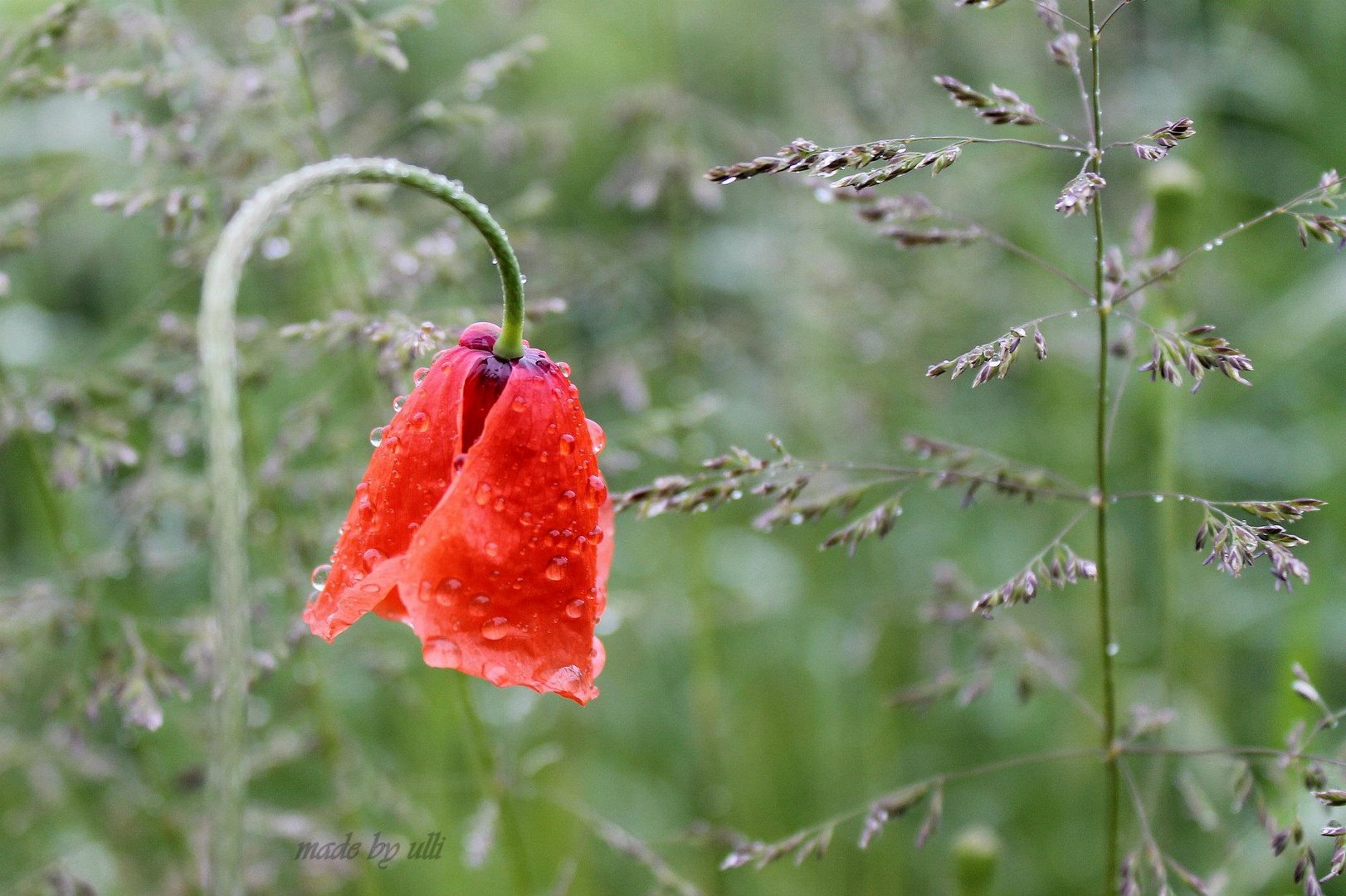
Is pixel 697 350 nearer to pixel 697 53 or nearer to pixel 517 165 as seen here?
pixel 517 165

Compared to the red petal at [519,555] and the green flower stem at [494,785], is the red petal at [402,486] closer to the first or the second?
the red petal at [519,555]

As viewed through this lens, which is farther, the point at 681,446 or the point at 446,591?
the point at 681,446

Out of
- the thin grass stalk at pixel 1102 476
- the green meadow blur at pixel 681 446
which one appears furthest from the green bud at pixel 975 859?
the thin grass stalk at pixel 1102 476

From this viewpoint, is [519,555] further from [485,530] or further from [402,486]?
[402,486]

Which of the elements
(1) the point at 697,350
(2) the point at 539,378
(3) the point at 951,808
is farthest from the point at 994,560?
(2) the point at 539,378

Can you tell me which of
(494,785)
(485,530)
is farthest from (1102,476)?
(494,785)

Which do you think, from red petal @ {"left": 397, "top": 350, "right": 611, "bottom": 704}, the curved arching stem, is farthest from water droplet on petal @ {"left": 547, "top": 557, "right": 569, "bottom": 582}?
the curved arching stem

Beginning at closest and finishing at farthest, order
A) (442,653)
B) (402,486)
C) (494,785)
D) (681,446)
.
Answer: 1. (442,653)
2. (402,486)
3. (494,785)
4. (681,446)
